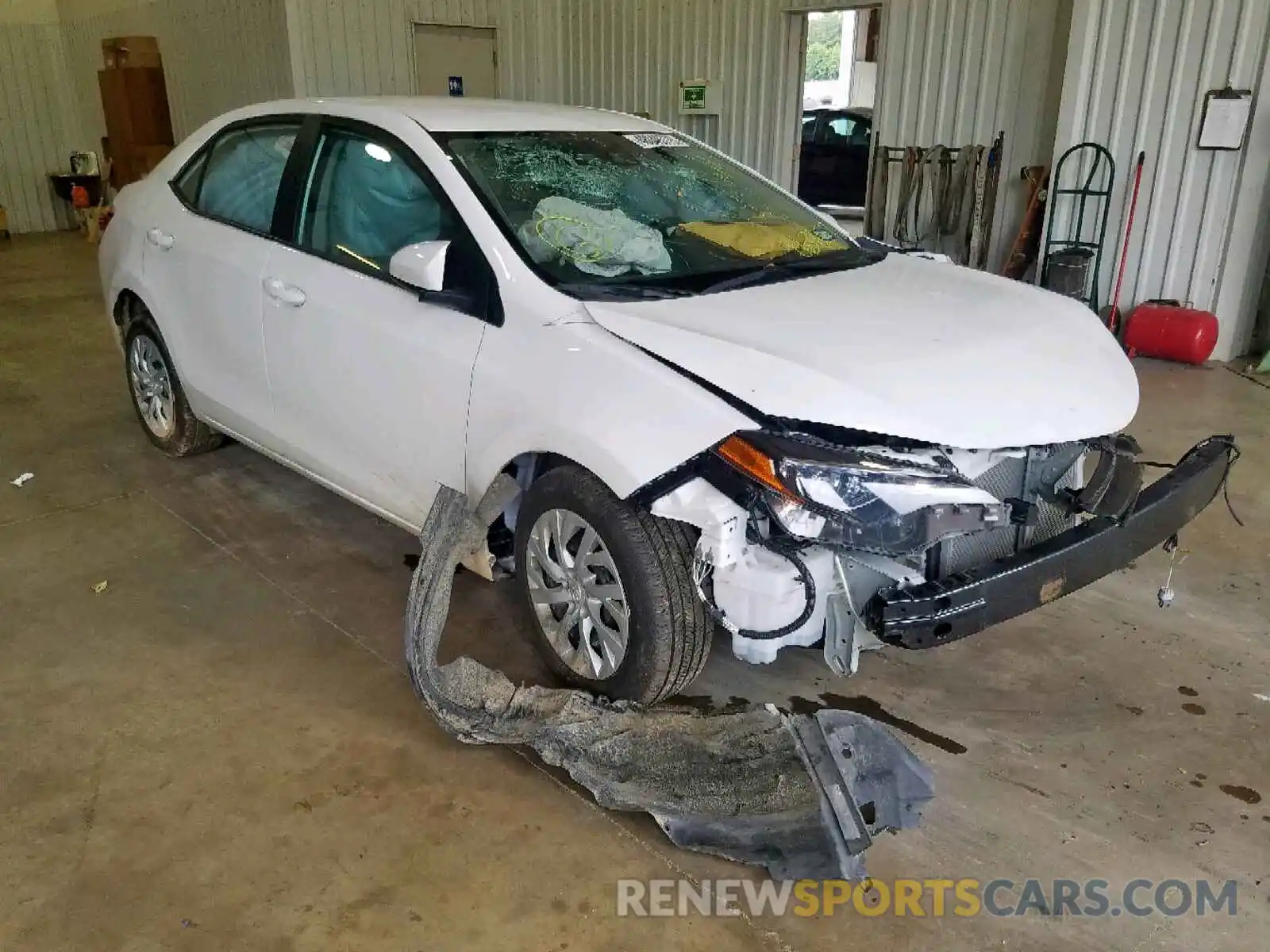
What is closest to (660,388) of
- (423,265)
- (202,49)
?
(423,265)

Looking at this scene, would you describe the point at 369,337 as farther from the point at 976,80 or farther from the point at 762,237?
the point at 976,80

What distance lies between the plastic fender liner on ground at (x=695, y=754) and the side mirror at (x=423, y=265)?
0.55 metres

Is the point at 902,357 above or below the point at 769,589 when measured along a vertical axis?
above

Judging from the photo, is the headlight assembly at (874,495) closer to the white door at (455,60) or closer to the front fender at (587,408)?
the front fender at (587,408)

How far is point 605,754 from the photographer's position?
244 centimetres

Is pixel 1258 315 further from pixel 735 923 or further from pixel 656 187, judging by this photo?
pixel 735 923

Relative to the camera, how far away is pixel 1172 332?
636 cm

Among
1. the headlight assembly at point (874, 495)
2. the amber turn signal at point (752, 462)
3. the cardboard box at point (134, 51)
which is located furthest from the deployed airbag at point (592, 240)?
the cardboard box at point (134, 51)

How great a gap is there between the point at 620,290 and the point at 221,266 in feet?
5.89

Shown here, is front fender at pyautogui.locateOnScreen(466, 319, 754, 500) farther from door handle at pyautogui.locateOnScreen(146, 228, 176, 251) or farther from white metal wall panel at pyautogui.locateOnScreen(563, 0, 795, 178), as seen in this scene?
white metal wall panel at pyautogui.locateOnScreen(563, 0, 795, 178)

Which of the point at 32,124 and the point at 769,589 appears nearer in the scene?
the point at 769,589

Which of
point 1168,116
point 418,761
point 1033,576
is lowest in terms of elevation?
point 418,761

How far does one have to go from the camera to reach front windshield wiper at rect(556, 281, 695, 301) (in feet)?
8.36

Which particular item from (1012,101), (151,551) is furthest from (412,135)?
(1012,101)
